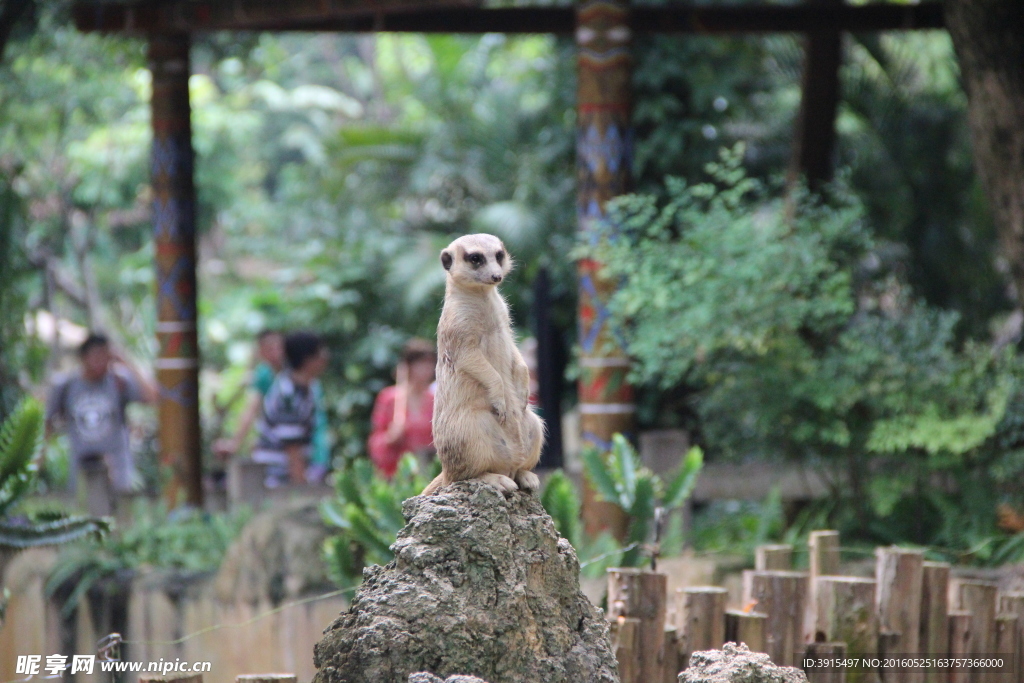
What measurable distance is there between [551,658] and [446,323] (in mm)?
1089

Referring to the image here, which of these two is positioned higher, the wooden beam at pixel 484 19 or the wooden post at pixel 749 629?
the wooden beam at pixel 484 19

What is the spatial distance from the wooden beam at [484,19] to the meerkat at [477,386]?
336 cm

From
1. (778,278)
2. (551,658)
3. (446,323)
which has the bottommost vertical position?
(551,658)

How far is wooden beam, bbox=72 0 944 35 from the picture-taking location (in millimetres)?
6625

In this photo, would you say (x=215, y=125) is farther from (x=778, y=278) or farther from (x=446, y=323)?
(x=446, y=323)

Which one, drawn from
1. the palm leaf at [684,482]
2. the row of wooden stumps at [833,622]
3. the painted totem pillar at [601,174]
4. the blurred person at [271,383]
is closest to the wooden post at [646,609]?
the row of wooden stumps at [833,622]

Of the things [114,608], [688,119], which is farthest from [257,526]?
[688,119]

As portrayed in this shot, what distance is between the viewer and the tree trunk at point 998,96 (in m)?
5.20

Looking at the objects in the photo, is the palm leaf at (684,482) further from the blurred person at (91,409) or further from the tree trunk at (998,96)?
the blurred person at (91,409)

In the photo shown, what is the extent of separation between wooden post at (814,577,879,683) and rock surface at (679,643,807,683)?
114 cm

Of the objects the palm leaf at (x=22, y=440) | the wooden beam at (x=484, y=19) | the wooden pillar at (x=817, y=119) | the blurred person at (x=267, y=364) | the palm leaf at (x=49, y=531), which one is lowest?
the palm leaf at (x=49, y=531)

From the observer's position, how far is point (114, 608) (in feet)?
21.1

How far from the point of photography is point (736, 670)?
9.59ft

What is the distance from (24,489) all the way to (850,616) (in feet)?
12.1
